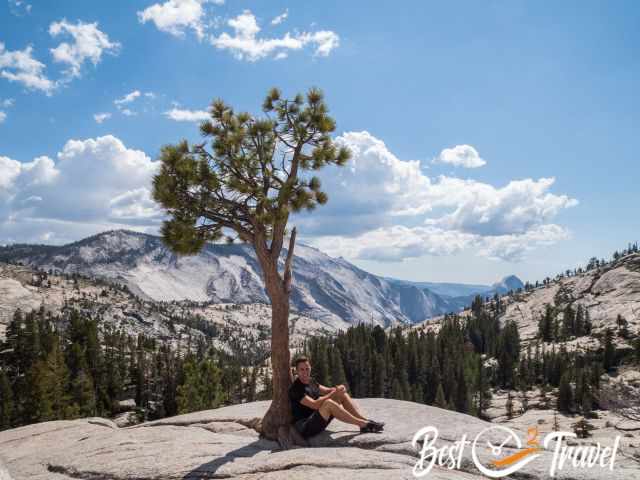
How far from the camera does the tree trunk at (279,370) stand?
17594 millimetres

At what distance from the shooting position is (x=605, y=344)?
172m

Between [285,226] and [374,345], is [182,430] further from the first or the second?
[374,345]

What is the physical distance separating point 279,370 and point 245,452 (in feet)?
13.0

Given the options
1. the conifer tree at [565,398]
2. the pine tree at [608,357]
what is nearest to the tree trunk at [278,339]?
the conifer tree at [565,398]

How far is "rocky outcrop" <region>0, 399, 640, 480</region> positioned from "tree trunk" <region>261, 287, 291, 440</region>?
782 millimetres

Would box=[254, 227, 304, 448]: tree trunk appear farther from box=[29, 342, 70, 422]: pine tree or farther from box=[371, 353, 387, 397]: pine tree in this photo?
box=[371, 353, 387, 397]: pine tree

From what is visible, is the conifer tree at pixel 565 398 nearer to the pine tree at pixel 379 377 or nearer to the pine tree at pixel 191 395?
the pine tree at pixel 379 377

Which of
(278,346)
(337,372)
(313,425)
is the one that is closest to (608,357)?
(337,372)

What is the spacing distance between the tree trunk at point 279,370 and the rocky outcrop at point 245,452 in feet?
2.57

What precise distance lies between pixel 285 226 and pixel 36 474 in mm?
12938

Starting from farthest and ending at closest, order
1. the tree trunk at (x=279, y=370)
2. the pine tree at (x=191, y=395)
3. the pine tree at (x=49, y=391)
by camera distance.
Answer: the pine tree at (x=191, y=395) → the pine tree at (x=49, y=391) → the tree trunk at (x=279, y=370)

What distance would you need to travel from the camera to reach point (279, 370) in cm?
1842

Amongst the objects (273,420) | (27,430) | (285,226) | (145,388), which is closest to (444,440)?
(273,420)

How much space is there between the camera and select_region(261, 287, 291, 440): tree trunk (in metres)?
17.6
